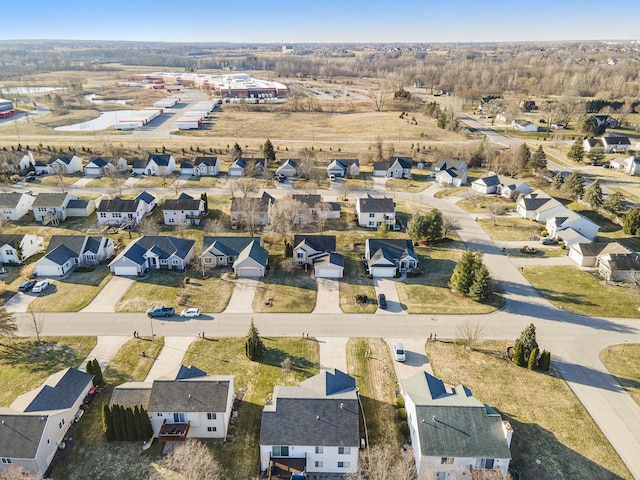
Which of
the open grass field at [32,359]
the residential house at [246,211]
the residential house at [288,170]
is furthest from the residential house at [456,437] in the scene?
the residential house at [288,170]

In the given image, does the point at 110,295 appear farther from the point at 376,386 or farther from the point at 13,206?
the point at 13,206

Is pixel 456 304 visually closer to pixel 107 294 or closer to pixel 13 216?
pixel 107 294

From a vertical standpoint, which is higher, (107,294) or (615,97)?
(615,97)

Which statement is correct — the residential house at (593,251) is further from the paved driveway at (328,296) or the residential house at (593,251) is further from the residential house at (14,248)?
the residential house at (14,248)

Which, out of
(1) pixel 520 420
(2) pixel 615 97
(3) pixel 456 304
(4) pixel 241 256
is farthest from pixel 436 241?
(2) pixel 615 97

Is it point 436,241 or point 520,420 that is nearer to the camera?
point 520,420
